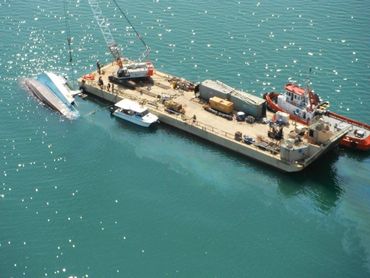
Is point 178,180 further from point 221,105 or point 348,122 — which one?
point 348,122

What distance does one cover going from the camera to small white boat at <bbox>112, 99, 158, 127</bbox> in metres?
112

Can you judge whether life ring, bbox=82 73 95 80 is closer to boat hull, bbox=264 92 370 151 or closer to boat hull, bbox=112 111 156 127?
boat hull, bbox=112 111 156 127

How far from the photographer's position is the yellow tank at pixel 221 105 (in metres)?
111

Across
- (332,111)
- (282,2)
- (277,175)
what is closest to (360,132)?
(332,111)

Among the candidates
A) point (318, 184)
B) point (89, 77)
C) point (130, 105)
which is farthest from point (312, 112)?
point (89, 77)

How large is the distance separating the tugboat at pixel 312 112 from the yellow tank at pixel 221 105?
9.45m

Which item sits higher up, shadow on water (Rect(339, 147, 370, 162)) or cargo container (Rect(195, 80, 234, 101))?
cargo container (Rect(195, 80, 234, 101))

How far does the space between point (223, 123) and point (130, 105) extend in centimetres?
1994

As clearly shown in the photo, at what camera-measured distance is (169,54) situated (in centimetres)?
13675

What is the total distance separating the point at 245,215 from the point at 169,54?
58481 millimetres

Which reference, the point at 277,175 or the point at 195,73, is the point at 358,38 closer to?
the point at 195,73

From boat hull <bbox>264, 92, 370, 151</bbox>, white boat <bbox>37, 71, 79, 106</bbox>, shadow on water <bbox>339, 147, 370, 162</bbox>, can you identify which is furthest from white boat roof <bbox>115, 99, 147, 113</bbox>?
shadow on water <bbox>339, 147, 370, 162</bbox>

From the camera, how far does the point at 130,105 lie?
114m

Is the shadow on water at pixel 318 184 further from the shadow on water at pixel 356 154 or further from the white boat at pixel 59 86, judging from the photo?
the white boat at pixel 59 86
